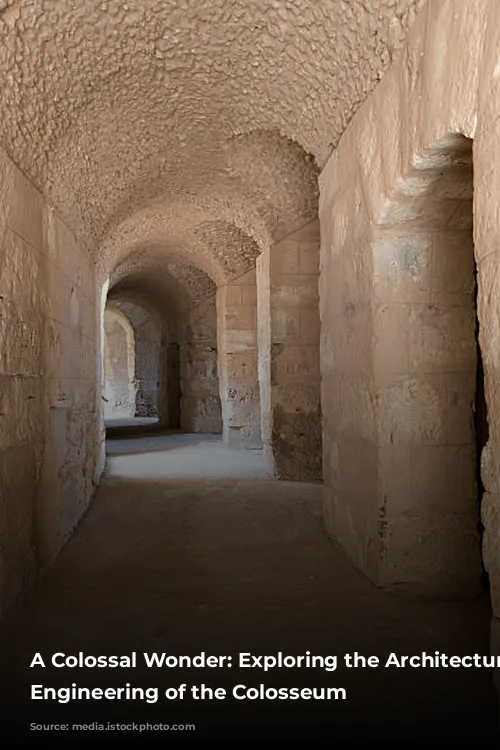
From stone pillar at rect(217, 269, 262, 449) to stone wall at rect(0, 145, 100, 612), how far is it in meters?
4.77

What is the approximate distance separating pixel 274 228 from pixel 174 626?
4.54 metres

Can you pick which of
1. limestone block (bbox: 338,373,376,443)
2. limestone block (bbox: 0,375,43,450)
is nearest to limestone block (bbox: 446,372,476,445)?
limestone block (bbox: 338,373,376,443)

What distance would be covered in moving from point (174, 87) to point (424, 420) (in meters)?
2.49

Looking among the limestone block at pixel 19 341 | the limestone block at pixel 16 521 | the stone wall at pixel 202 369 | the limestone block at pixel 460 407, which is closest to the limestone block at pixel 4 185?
the limestone block at pixel 19 341

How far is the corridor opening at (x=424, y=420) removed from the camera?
3.17 m

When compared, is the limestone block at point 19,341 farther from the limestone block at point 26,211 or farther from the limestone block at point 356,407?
the limestone block at point 356,407

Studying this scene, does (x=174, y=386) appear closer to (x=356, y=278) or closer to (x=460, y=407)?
(x=356, y=278)

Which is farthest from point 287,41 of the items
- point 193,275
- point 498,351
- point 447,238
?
point 193,275

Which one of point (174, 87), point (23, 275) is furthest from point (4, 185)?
point (174, 87)

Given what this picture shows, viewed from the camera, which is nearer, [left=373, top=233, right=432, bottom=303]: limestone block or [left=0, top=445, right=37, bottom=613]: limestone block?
[left=0, top=445, right=37, bottom=613]: limestone block

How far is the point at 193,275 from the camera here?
1110 centimetres

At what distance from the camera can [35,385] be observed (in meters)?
3.44

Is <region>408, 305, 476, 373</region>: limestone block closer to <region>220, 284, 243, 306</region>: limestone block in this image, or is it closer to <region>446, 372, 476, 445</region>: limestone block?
<region>446, 372, 476, 445</region>: limestone block

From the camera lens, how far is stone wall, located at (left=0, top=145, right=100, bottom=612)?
2924 mm
